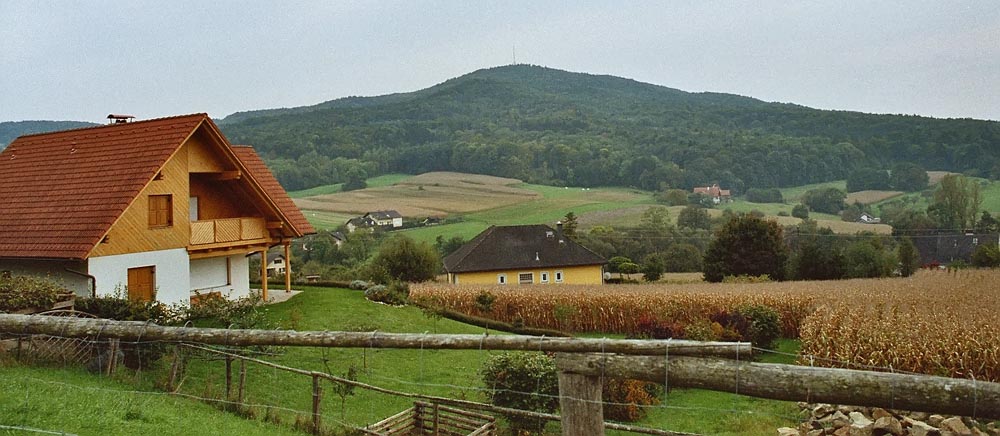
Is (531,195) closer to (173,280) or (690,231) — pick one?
(690,231)

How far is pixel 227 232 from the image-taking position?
2508 centimetres

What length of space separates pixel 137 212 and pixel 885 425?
18794mm

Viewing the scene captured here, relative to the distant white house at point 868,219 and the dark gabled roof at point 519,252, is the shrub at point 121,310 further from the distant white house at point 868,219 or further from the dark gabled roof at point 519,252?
the distant white house at point 868,219

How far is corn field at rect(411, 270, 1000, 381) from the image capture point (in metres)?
17.2

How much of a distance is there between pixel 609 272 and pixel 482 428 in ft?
179

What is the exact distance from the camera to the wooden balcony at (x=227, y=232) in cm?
2394

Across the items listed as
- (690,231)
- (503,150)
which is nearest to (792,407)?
(690,231)

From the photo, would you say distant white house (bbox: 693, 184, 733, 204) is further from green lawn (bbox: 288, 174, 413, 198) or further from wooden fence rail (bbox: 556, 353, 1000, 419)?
wooden fence rail (bbox: 556, 353, 1000, 419)

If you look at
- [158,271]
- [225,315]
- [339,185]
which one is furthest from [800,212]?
[225,315]

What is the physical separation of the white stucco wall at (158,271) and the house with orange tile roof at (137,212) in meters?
0.03

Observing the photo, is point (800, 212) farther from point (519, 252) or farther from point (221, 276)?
point (221, 276)

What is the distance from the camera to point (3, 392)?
8875 millimetres

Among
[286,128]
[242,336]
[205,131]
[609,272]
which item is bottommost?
[609,272]

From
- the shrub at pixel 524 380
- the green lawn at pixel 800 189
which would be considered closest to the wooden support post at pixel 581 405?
the shrub at pixel 524 380
